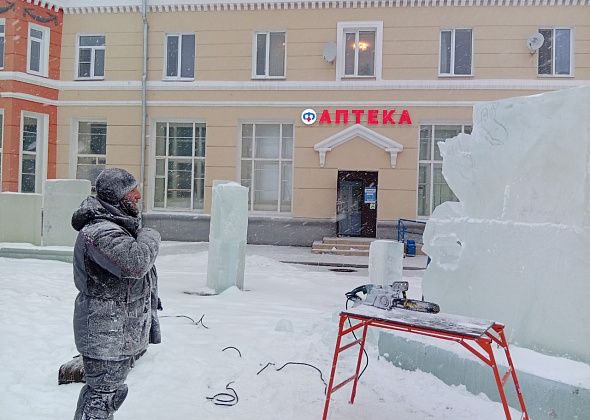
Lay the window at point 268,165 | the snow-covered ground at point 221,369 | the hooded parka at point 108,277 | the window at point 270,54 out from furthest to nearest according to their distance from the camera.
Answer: the window at point 268,165 → the window at point 270,54 → the snow-covered ground at point 221,369 → the hooded parka at point 108,277

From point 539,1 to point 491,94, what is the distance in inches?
112

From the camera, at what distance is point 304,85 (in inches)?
639

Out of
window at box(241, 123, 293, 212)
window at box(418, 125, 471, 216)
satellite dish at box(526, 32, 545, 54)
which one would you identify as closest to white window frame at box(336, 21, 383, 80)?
window at box(418, 125, 471, 216)

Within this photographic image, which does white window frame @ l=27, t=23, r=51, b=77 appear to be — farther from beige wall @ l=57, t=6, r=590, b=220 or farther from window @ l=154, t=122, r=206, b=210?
window @ l=154, t=122, r=206, b=210

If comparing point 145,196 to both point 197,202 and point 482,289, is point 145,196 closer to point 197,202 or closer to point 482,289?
point 197,202

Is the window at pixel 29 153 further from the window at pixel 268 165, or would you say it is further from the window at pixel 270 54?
the window at pixel 270 54

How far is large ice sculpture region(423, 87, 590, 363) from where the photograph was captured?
421cm

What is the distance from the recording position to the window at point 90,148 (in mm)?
17609

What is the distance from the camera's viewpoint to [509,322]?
4.65m

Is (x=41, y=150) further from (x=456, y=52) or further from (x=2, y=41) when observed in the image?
(x=456, y=52)

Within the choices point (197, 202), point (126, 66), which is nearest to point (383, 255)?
point (197, 202)

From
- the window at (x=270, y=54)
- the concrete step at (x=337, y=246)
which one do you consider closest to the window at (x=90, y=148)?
the window at (x=270, y=54)

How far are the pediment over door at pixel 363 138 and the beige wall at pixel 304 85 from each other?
0.57ft

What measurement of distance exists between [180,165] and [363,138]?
234 inches
